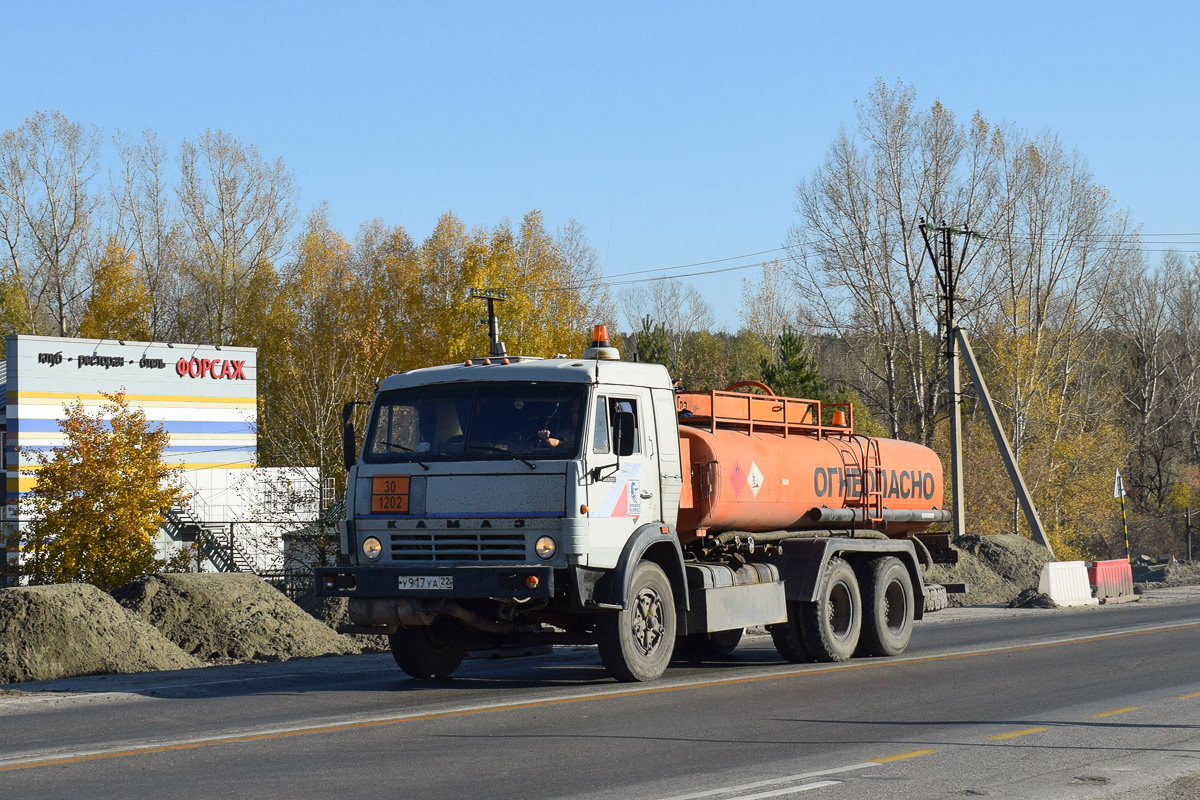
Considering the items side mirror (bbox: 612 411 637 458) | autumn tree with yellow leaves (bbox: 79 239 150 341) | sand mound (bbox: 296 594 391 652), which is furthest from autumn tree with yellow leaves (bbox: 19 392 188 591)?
autumn tree with yellow leaves (bbox: 79 239 150 341)

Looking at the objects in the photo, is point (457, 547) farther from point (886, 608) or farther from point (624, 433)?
point (886, 608)

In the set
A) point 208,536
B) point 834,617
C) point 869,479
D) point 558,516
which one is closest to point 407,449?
point 558,516

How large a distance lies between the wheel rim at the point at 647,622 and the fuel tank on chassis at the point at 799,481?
120cm

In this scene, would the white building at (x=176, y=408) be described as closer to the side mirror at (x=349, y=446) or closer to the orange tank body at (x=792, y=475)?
the orange tank body at (x=792, y=475)

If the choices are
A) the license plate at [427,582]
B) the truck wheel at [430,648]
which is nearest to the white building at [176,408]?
the truck wheel at [430,648]

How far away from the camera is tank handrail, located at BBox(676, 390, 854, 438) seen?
540 inches

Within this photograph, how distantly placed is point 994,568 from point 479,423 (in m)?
22.7

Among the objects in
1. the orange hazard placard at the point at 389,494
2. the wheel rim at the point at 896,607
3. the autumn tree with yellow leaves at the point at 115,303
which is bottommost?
the wheel rim at the point at 896,607

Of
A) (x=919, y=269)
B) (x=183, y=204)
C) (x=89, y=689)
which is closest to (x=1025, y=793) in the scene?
(x=89, y=689)

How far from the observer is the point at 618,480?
466 inches

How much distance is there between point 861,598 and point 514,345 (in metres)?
41.8

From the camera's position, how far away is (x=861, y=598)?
15.4 m

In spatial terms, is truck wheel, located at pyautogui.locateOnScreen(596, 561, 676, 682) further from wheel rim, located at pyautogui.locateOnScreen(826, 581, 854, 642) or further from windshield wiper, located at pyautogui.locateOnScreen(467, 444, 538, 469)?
wheel rim, located at pyautogui.locateOnScreen(826, 581, 854, 642)

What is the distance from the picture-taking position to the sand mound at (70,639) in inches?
563
